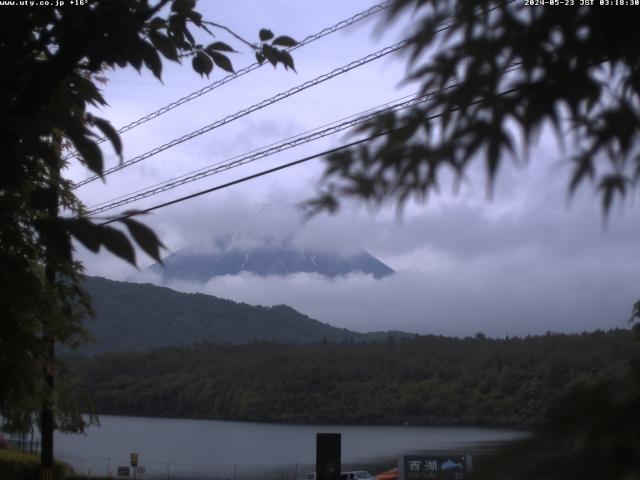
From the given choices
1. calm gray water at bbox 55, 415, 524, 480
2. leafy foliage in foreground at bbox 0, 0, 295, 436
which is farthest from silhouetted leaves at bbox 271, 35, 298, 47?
calm gray water at bbox 55, 415, 524, 480

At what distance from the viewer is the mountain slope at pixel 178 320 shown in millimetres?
33875

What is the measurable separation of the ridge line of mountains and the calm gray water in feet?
15.4

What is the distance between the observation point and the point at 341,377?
40250 millimetres

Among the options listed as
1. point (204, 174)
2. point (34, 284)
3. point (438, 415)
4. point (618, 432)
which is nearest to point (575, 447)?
point (618, 432)

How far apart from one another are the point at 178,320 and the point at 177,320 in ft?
0.53

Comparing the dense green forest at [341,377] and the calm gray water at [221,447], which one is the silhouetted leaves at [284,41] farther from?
the calm gray water at [221,447]

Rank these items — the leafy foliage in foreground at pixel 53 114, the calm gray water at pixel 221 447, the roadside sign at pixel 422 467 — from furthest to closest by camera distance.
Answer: the calm gray water at pixel 221 447
the roadside sign at pixel 422 467
the leafy foliage in foreground at pixel 53 114

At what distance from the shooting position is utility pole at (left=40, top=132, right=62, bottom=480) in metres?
2.92

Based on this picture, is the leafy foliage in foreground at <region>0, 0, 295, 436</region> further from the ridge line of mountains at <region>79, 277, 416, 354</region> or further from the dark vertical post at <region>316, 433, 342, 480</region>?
the ridge line of mountains at <region>79, 277, 416, 354</region>

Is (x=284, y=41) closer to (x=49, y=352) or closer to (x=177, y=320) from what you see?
(x=49, y=352)

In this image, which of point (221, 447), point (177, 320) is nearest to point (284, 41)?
point (221, 447)

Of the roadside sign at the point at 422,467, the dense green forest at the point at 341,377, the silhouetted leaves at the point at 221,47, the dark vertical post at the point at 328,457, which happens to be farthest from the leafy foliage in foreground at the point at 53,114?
the roadside sign at the point at 422,467

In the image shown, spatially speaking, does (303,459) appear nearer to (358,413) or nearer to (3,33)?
(358,413)

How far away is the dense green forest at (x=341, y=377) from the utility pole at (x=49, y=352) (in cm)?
112
